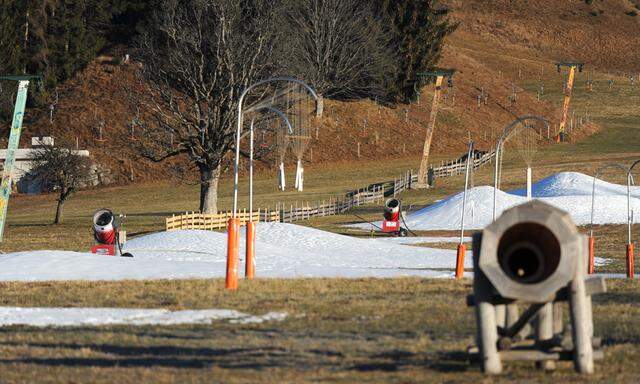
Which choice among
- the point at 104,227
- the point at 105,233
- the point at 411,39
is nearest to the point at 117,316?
the point at 104,227

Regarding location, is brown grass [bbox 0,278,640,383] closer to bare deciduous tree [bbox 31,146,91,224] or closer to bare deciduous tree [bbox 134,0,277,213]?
bare deciduous tree [bbox 134,0,277,213]

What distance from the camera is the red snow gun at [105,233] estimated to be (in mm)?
45156

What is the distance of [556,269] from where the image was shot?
577 inches

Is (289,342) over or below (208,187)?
below

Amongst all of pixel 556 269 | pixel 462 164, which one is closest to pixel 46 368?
pixel 556 269

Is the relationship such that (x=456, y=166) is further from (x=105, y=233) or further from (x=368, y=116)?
Answer: (x=105, y=233)

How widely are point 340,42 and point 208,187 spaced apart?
47.1m

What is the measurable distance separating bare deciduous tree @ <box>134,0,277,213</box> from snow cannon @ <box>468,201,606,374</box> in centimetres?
5681

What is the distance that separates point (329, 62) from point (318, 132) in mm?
6827

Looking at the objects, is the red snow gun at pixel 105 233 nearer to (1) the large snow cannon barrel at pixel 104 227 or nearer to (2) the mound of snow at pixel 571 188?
(1) the large snow cannon barrel at pixel 104 227

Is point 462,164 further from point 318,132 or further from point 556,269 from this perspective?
point 556,269

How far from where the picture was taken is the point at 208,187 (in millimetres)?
74562

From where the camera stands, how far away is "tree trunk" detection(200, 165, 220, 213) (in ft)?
243

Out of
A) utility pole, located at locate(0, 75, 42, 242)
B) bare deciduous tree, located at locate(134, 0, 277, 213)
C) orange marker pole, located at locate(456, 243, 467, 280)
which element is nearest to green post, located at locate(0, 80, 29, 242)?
utility pole, located at locate(0, 75, 42, 242)
